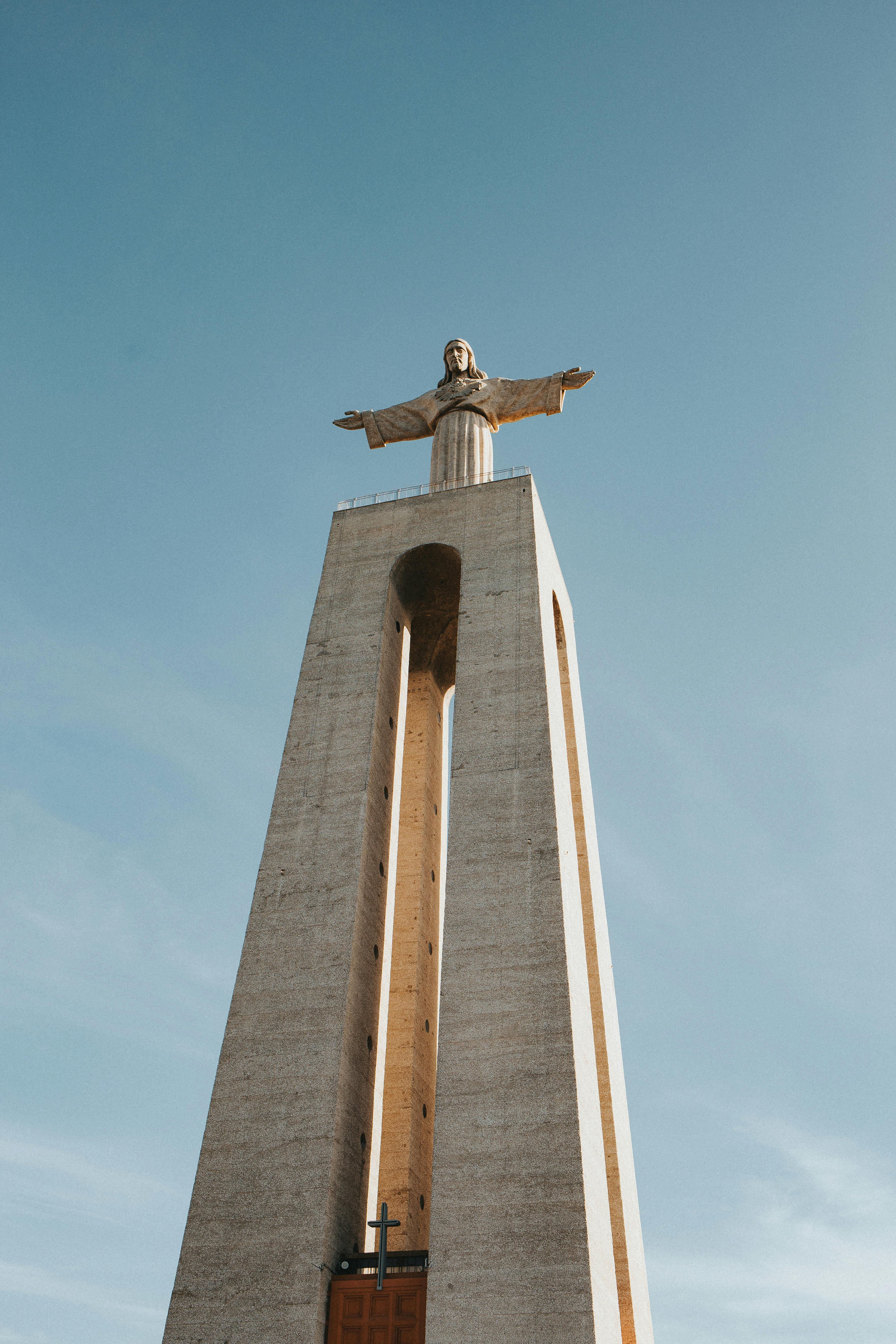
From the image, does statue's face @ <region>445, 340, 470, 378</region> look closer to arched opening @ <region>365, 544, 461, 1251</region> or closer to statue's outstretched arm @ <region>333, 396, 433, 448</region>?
statue's outstretched arm @ <region>333, 396, 433, 448</region>

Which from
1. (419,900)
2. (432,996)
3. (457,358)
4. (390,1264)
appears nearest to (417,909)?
(419,900)

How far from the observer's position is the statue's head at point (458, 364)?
34625mm

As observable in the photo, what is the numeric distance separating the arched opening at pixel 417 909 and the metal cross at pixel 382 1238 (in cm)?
170

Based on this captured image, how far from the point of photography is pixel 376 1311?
56.2 feet

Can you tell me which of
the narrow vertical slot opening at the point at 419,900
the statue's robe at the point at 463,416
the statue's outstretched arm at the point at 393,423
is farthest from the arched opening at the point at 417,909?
the statue's outstretched arm at the point at 393,423

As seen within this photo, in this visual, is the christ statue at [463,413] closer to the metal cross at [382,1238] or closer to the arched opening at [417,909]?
the arched opening at [417,909]

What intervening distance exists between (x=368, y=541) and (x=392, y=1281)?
680 inches

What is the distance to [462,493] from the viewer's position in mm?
28844

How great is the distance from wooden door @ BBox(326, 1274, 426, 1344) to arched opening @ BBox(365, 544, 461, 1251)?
81.4 inches

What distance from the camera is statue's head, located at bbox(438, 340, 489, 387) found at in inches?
1363

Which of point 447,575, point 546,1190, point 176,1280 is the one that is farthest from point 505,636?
point 176,1280

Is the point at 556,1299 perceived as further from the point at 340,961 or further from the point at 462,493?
the point at 462,493

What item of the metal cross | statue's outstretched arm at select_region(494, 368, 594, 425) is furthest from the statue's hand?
the metal cross

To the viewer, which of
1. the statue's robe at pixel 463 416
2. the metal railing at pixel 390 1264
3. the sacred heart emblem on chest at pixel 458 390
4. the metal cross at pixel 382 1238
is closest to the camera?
the metal cross at pixel 382 1238
